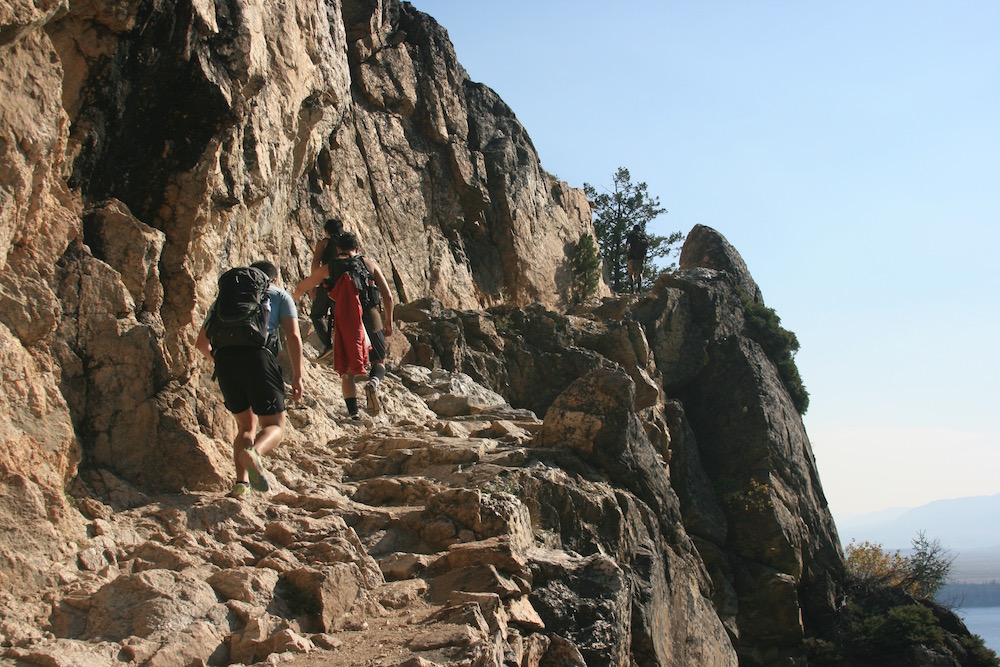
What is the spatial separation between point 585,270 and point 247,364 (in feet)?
66.4

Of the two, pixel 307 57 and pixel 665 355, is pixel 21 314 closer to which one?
pixel 307 57

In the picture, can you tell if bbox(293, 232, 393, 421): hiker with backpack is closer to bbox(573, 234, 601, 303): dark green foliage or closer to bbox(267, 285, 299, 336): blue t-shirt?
bbox(267, 285, 299, 336): blue t-shirt

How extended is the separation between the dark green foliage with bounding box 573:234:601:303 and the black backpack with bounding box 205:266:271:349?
1955cm

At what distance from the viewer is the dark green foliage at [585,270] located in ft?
85.0

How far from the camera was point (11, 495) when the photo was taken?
17.2 feet

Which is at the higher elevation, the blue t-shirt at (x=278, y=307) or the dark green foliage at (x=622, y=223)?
the dark green foliage at (x=622, y=223)

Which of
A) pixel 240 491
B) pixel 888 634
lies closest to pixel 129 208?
pixel 240 491

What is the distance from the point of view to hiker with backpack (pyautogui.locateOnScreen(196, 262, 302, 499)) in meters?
6.34

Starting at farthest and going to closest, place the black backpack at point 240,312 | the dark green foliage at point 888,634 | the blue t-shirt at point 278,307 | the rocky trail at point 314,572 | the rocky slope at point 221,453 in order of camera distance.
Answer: the dark green foliage at point 888,634 → the blue t-shirt at point 278,307 → the black backpack at point 240,312 → the rocky slope at point 221,453 → the rocky trail at point 314,572

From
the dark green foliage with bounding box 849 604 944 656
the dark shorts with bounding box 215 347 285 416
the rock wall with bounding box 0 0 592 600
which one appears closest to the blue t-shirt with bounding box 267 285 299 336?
the dark shorts with bounding box 215 347 285 416

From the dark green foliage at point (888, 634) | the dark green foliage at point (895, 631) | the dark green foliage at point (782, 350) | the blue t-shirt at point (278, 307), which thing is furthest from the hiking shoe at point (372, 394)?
the dark green foliage at point (782, 350)

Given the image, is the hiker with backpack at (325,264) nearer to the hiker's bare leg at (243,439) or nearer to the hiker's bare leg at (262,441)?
the hiker's bare leg at (262,441)

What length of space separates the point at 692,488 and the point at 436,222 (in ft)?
27.9

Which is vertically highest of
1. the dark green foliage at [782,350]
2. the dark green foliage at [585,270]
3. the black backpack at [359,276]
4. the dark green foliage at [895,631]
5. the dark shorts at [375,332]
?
the dark green foliage at [585,270]
